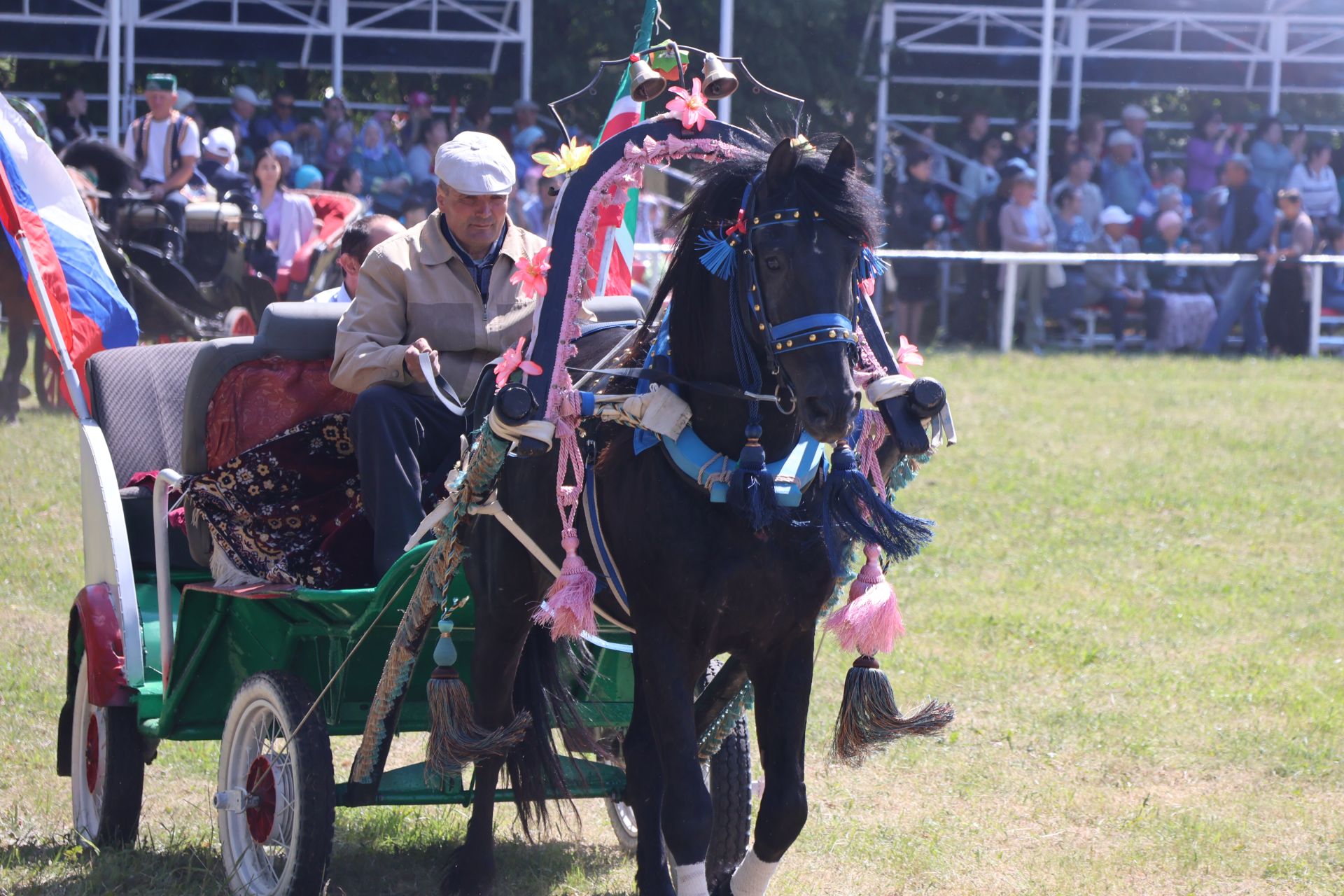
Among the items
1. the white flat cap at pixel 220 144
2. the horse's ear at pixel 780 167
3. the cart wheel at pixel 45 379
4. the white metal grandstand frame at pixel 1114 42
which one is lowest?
the cart wheel at pixel 45 379

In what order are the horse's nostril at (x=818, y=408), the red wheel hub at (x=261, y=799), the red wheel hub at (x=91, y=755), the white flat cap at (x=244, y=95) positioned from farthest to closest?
the white flat cap at (x=244, y=95) → the red wheel hub at (x=91, y=755) → the red wheel hub at (x=261, y=799) → the horse's nostril at (x=818, y=408)

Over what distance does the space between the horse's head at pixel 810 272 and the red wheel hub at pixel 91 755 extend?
274 centimetres

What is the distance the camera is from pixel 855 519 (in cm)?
348

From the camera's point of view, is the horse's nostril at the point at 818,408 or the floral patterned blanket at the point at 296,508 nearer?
the horse's nostril at the point at 818,408

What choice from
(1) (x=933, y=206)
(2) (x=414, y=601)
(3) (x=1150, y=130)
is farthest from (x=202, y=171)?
(3) (x=1150, y=130)

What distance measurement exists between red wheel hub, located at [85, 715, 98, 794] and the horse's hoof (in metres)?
1.28

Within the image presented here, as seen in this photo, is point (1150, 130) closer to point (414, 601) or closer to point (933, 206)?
point (933, 206)

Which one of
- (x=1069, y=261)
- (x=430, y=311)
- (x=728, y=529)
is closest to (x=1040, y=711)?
(x=430, y=311)

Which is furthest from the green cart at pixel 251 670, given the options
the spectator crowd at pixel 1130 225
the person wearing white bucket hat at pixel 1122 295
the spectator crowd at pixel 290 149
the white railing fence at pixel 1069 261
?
the person wearing white bucket hat at pixel 1122 295

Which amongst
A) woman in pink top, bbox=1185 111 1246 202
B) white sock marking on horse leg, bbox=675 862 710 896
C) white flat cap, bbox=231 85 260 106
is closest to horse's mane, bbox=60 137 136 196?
white flat cap, bbox=231 85 260 106

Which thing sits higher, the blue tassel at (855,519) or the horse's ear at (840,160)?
the horse's ear at (840,160)

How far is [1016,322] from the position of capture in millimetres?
16375

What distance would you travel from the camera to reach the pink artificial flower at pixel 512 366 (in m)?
3.63

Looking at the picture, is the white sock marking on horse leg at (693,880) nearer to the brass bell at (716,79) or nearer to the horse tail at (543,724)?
the horse tail at (543,724)
